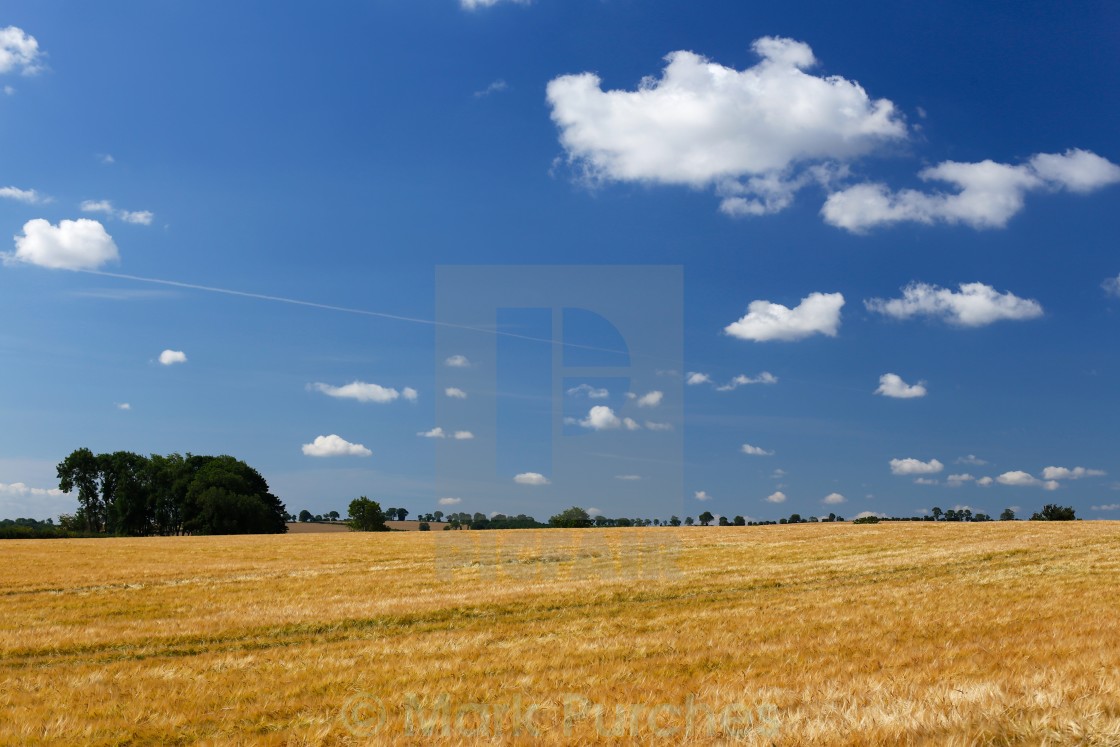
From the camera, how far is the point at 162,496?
127312 mm

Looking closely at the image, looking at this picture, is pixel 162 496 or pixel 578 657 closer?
pixel 578 657

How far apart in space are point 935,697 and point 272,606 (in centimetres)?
1822

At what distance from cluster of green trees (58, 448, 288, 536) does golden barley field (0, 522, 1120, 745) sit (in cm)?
9672

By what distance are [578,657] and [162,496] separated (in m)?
134

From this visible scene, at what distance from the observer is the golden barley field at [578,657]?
826cm

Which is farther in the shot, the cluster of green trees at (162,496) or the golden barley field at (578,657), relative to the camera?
the cluster of green trees at (162,496)

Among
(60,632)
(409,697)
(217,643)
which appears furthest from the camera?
(60,632)

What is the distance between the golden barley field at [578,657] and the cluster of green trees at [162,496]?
317 feet

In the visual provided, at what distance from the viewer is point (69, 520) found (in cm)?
13400

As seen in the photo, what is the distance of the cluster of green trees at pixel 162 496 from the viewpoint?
120062 mm

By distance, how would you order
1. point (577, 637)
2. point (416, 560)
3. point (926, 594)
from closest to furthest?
point (577, 637) < point (926, 594) < point (416, 560)

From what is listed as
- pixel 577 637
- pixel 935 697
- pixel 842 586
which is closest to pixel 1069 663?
pixel 935 697

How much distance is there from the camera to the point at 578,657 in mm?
12766

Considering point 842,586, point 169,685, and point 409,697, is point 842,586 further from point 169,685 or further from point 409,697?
point 169,685
